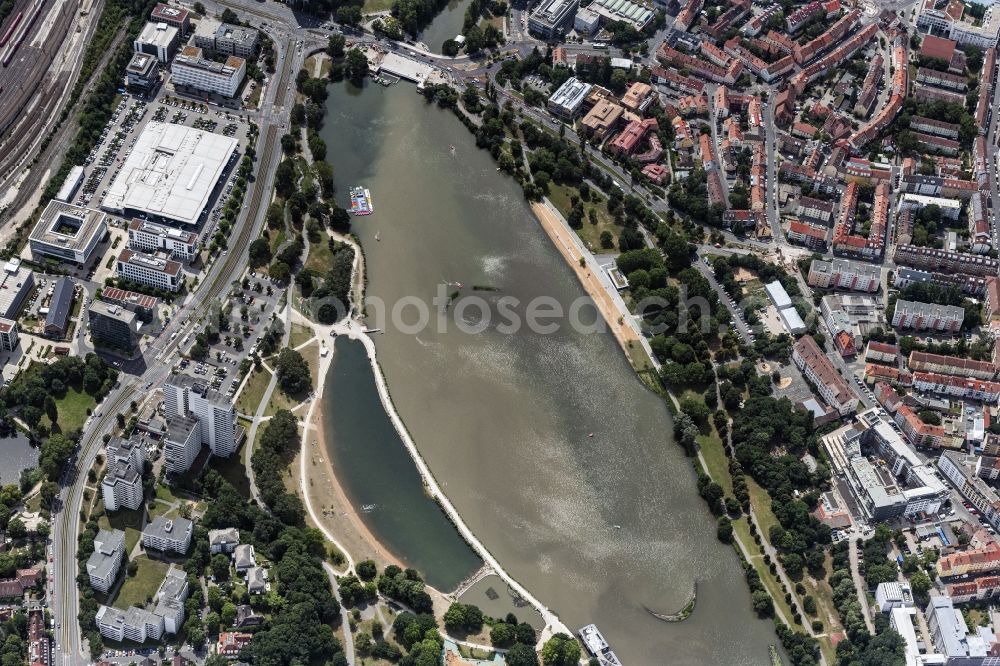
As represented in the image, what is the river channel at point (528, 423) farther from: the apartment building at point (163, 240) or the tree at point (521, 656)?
the apartment building at point (163, 240)

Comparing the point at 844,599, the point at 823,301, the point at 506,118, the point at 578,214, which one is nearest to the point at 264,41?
the point at 506,118

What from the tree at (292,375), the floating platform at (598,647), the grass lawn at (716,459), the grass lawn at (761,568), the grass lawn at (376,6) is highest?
the grass lawn at (376,6)

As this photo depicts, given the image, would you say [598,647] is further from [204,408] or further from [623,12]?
[623,12]

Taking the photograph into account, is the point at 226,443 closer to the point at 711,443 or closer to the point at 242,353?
the point at 242,353

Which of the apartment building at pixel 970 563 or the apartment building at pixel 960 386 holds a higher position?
the apartment building at pixel 960 386

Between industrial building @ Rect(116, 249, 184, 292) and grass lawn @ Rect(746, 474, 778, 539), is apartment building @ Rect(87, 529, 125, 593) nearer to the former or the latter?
industrial building @ Rect(116, 249, 184, 292)

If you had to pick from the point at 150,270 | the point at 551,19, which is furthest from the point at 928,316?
the point at 150,270

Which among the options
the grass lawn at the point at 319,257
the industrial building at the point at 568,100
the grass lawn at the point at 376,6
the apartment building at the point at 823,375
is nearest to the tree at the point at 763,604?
the apartment building at the point at 823,375
